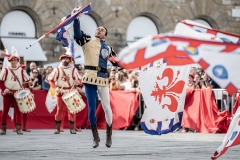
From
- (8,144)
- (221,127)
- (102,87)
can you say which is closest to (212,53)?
(102,87)

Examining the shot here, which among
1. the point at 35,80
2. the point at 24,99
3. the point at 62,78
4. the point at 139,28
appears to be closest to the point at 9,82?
the point at 24,99

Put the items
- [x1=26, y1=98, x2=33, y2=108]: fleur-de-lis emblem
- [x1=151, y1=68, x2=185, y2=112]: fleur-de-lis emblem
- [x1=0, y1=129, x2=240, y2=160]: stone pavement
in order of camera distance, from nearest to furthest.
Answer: [x1=0, y1=129, x2=240, y2=160]: stone pavement
[x1=151, y1=68, x2=185, y2=112]: fleur-de-lis emblem
[x1=26, y1=98, x2=33, y2=108]: fleur-de-lis emblem

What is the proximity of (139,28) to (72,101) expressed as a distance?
67.1ft

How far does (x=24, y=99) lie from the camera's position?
60.0 ft

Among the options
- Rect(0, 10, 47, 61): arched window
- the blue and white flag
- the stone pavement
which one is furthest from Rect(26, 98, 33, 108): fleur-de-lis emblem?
Rect(0, 10, 47, 61): arched window

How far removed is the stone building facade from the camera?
35344 mm

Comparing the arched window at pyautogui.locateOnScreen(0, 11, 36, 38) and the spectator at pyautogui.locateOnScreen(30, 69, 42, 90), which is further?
the arched window at pyautogui.locateOnScreen(0, 11, 36, 38)

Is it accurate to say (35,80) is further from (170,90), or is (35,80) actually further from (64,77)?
(170,90)

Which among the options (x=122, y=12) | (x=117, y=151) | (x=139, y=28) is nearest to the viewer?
(x=117, y=151)

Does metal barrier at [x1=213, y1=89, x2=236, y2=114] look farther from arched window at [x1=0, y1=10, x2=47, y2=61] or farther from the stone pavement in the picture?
arched window at [x1=0, y1=10, x2=47, y2=61]

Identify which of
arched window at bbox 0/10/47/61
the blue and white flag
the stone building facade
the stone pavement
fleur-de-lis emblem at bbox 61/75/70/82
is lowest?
the stone pavement

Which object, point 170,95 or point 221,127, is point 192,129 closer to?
point 221,127

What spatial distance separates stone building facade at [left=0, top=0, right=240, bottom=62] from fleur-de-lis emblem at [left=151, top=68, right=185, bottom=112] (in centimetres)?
2241

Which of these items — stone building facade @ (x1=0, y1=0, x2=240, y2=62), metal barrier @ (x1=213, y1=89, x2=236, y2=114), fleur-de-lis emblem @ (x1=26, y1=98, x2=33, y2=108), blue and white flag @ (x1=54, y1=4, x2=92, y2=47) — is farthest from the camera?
stone building facade @ (x1=0, y1=0, x2=240, y2=62)
